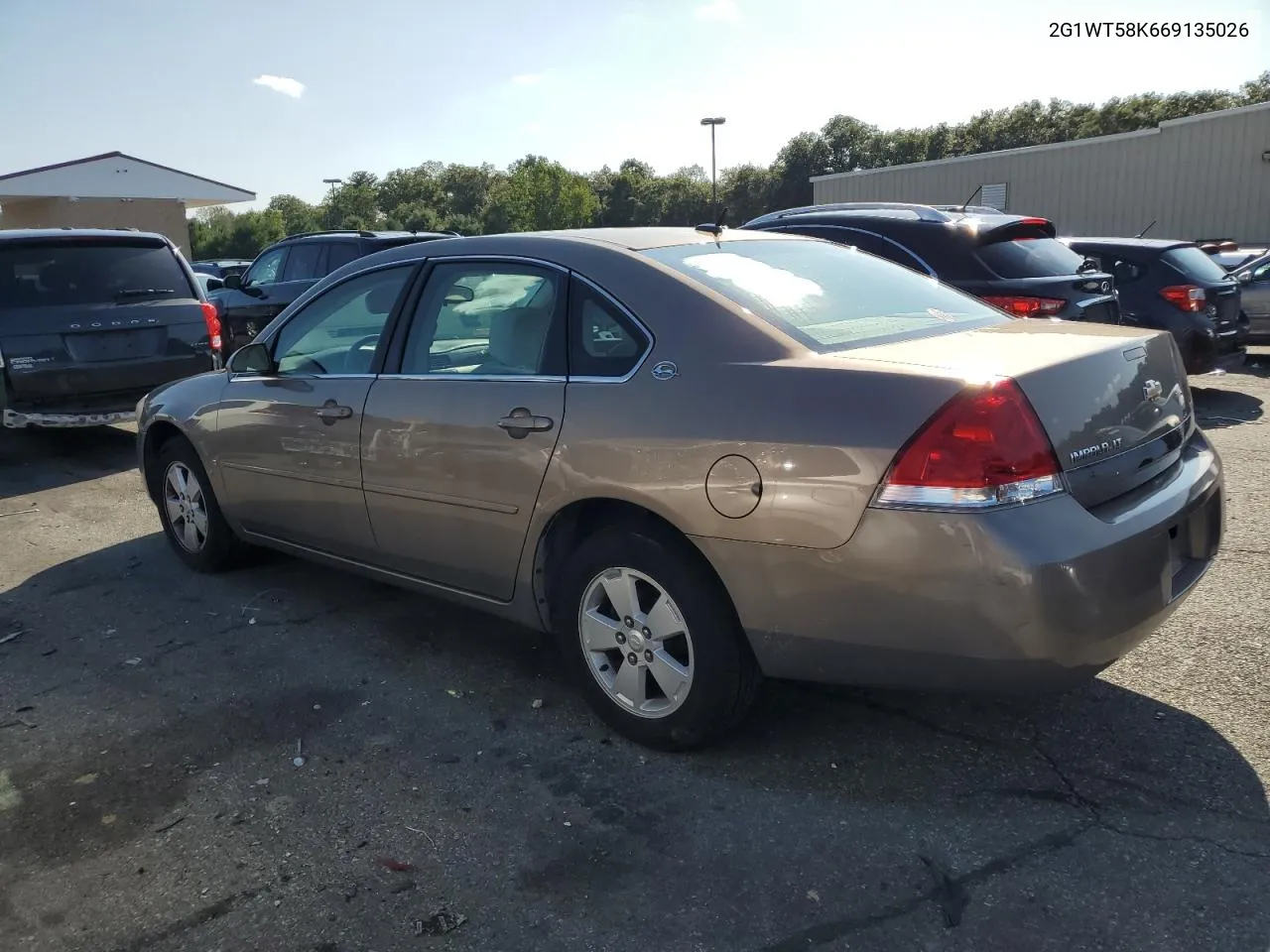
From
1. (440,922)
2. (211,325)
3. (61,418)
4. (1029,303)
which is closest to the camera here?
(440,922)

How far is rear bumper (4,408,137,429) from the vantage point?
25.4 ft

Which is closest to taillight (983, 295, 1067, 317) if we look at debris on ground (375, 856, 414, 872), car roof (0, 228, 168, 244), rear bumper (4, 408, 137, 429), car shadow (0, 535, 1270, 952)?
car shadow (0, 535, 1270, 952)

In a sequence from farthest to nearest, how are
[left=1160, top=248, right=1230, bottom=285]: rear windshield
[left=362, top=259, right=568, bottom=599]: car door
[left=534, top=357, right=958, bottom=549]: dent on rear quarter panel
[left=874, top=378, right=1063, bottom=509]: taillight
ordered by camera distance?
[left=1160, top=248, right=1230, bottom=285]: rear windshield
[left=362, top=259, right=568, bottom=599]: car door
[left=534, top=357, right=958, bottom=549]: dent on rear quarter panel
[left=874, top=378, right=1063, bottom=509]: taillight

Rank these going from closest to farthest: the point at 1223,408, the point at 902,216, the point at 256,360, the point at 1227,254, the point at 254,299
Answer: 1. the point at 256,360
2. the point at 902,216
3. the point at 1223,408
4. the point at 254,299
5. the point at 1227,254

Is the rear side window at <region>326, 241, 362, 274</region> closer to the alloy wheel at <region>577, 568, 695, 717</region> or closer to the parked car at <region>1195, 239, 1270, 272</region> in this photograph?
the alloy wheel at <region>577, 568, 695, 717</region>

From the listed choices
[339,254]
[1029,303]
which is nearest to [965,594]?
[1029,303]

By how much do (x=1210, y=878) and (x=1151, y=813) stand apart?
0.31m

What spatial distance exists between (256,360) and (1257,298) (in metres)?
10.6

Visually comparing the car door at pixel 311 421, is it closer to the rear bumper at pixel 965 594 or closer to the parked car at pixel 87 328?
the rear bumper at pixel 965 594

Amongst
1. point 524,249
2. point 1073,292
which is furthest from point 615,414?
point 1073,292

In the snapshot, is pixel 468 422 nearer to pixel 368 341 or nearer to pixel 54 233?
pixel 368 341

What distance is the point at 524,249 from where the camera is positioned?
151 inches

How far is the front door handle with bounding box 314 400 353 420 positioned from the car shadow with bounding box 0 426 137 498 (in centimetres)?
437

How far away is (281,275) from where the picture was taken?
41.3 ft
